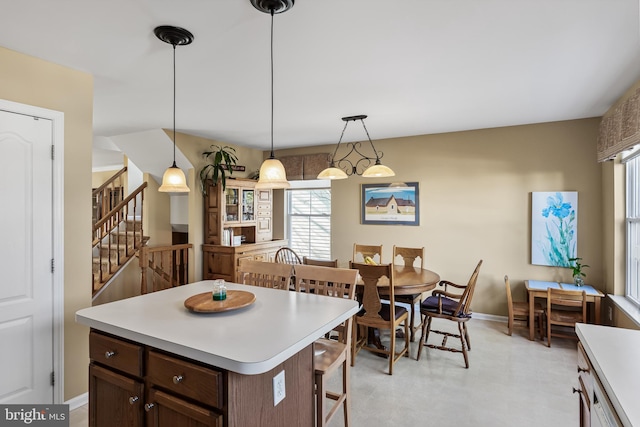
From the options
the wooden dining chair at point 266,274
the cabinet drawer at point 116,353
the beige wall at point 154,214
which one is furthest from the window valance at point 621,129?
the beige wall at point 154,214

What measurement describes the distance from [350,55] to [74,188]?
234 cm

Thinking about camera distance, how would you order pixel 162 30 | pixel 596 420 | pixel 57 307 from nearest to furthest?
pixel 596 420
pixel 162 30
pixel 57 307

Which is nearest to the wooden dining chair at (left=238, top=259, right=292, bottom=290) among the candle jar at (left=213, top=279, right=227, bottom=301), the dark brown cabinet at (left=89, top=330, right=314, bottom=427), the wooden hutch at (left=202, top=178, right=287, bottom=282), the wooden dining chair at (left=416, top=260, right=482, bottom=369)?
the candle jar at (left=213, top=279, right=227, bottom=301)

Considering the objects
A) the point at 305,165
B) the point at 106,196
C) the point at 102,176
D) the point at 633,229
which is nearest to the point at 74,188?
the point at 305,165

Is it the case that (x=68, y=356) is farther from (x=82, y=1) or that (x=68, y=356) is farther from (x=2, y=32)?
(x=82, y=1)

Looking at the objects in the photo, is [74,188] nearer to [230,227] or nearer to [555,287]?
[230,227]

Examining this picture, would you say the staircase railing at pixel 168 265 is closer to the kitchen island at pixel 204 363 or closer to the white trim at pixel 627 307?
the kitchen island at pixel 204 363

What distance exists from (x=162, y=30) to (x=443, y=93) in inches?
93.7

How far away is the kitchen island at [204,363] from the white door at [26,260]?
910 millimetres

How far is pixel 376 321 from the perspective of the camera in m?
3.18

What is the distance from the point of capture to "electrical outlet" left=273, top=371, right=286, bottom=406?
150cm

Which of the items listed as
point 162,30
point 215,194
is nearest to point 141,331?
point 162,30

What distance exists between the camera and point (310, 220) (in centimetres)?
615

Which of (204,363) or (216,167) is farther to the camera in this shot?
(216,167)
